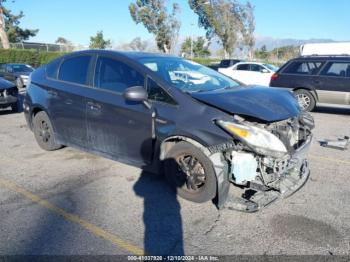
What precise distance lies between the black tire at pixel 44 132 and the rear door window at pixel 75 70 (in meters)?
0.83

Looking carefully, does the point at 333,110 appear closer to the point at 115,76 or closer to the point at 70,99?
the point at 115,76

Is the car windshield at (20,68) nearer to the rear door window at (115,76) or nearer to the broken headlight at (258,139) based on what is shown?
the rear door window at (115,76)

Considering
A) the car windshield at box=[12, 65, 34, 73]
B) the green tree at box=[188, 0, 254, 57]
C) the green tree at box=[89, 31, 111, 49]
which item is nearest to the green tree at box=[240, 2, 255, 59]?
the green tree at box=[188, 0, 254, 57]

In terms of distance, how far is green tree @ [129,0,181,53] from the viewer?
4466 cm

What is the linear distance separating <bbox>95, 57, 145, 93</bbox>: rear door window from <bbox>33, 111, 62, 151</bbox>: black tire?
151 cm

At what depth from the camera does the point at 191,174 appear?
402cm

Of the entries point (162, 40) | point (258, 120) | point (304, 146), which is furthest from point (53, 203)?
point (162, 40)

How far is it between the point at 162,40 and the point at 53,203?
43.8 m

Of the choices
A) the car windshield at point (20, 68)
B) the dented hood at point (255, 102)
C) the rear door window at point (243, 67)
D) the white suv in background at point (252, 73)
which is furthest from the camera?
the car windshield at point (20, 68)

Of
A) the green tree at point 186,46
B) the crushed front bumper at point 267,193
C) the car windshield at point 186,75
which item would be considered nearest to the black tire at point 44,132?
the car windshield at point 186,75

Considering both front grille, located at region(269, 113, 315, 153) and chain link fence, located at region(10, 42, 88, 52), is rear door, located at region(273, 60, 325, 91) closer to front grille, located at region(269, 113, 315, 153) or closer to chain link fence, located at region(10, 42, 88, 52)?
front grille, located at region(269, 113, 315, 153)

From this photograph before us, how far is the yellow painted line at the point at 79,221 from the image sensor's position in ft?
10.6

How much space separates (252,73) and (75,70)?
13.3m

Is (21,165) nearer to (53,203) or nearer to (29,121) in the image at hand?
(29,121)
